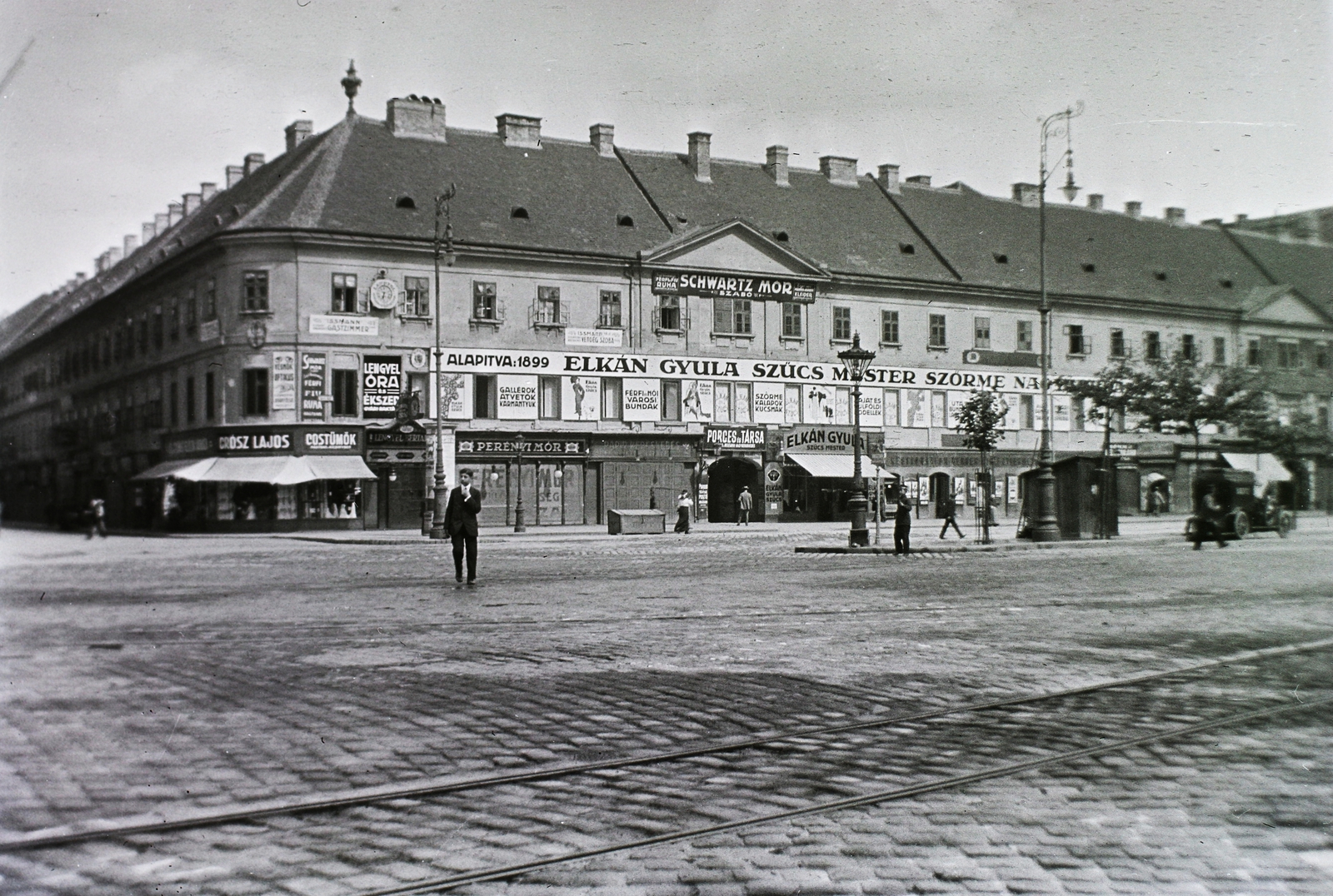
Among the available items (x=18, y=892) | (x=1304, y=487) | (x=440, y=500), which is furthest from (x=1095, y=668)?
(x=440, y=500)

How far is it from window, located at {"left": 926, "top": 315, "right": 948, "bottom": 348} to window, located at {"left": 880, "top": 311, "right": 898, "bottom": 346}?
179cm

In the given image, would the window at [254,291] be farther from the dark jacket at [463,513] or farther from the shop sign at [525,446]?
the dark jacket at [463,513]

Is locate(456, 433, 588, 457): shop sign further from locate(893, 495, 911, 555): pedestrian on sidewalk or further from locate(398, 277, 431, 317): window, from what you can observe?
locate(893, 495, 911, 555): pedestrian on sidewalk

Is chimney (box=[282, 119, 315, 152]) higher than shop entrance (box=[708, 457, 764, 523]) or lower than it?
higher

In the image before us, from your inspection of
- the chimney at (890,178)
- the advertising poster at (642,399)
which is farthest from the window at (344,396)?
the chimney at (890,178)

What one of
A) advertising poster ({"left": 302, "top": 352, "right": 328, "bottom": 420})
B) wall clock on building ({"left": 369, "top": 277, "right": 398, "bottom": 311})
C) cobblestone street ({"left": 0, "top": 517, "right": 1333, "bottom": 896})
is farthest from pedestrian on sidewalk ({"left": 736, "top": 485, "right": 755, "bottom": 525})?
cobblestone street ({"left": 0, "top": 517, "right": 1333, "bottom": 896})

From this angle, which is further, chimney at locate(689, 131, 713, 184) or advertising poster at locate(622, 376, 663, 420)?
chimney at locate(689, 131, 713, 184)

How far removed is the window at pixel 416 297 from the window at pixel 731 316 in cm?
1187

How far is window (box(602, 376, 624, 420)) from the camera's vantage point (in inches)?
1930

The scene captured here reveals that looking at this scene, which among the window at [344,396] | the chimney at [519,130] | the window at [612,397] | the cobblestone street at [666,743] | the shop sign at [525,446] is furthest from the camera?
the chimney at [519,130]

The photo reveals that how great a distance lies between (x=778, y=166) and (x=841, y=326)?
8836mm

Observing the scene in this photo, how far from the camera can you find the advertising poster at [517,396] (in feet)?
154

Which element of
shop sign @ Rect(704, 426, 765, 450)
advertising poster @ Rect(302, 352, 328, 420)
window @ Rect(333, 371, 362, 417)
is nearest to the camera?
advertising poster @ Rect(302, 352, 328, 420)

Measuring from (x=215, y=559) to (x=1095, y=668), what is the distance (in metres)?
21.2
